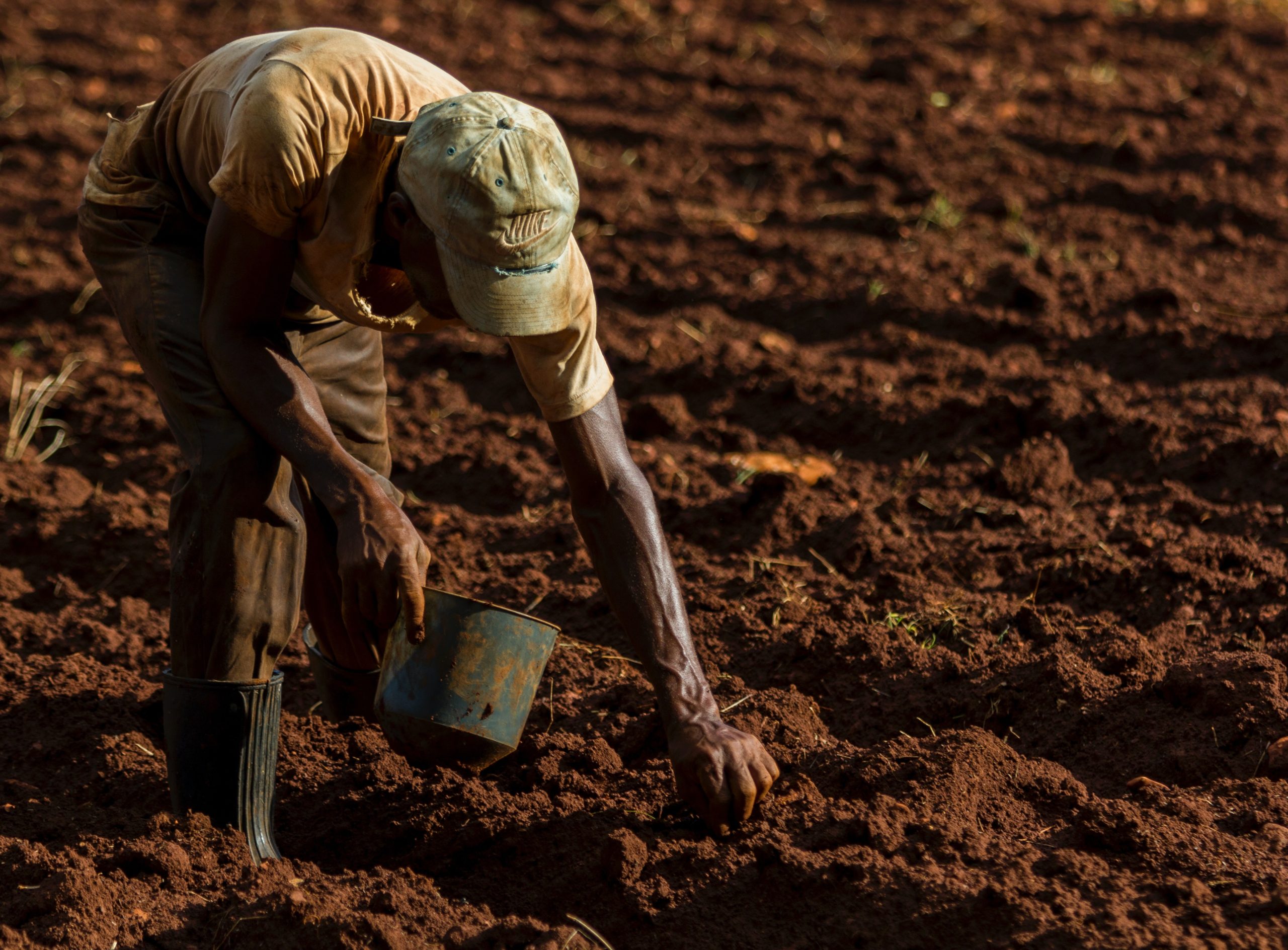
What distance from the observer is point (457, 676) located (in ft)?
9.10

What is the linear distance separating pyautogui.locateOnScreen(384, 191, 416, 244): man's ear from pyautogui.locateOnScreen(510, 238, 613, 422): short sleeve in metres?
0.28

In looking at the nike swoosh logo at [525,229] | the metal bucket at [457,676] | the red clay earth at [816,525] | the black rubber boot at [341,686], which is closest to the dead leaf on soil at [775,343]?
the red clay earth at [816,525]

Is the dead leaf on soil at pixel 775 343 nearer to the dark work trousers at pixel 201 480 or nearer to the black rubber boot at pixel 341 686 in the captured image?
the black rubber boot at pixel 341 686

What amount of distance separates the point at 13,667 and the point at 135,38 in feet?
18.4

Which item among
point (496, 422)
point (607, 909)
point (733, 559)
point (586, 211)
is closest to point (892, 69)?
point (586, 211)

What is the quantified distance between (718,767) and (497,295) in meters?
0.89

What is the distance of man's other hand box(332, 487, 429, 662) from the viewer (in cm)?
252

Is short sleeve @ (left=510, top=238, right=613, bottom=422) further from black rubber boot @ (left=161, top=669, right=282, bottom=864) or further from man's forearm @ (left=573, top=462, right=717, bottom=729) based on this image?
black rubber boot @ (left=161, top=669, right=282, bottom=864)

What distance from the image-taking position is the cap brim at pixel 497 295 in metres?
2.44

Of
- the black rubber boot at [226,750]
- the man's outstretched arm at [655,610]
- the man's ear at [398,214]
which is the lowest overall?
the black rubber boot at [226,750]

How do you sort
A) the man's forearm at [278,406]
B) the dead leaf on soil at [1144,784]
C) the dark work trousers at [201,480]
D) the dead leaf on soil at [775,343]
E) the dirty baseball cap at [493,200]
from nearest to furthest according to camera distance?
the dirty baseball cap at [493,200]
the man's forearm at [278,406]
the dark work trousers at [201,480]
the dead leaf on soil at [1144,784]
the dead leaf on soil at [775,343]

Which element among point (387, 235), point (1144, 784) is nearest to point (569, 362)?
point (387, 235)

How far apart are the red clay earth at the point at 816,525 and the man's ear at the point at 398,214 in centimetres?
117

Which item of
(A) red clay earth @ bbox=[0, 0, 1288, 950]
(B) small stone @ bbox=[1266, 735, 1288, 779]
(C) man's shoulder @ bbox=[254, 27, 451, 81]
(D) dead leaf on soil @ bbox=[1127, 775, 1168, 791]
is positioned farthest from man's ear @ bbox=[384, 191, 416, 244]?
(B) small stone @ bbox=[1266, 735, 1288, 779]
